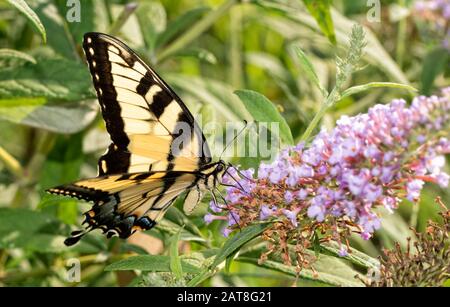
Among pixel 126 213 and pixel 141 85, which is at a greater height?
pixel 141 85

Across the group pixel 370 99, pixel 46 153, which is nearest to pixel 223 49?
pixel 370 99

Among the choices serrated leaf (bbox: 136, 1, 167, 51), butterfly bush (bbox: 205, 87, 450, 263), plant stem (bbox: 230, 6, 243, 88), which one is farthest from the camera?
plant stem (bbox: 230, 6, 243, 88)

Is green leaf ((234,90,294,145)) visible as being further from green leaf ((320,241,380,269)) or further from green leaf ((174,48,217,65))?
green leaf ((174,48,217,65))

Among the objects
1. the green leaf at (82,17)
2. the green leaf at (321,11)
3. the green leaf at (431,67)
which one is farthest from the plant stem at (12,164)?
the green leaf at (431,67)

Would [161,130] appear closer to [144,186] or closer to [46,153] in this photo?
[144,186]

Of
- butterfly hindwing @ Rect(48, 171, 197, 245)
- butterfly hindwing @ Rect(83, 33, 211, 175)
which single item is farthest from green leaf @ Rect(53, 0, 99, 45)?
butterfly hindwing @ Rect(48, 171, 197, 245)

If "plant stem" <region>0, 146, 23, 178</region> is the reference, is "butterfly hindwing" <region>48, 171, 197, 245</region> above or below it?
below
